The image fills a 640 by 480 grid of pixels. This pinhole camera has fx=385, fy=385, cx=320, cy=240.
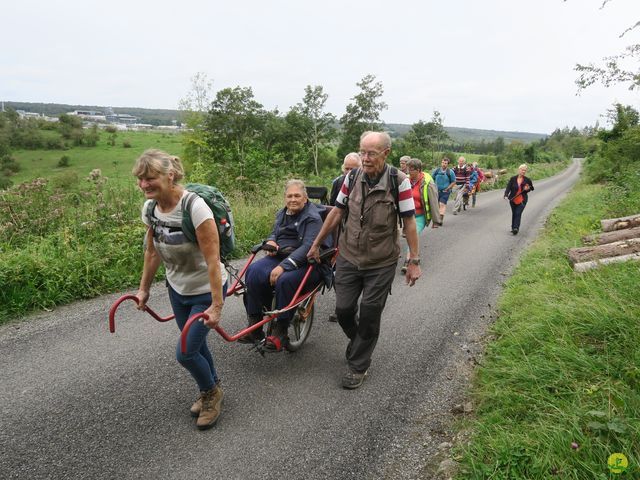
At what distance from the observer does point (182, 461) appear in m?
2.53

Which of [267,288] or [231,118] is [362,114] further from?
[267,288]

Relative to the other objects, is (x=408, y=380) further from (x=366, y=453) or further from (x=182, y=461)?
(x=182, y=461)

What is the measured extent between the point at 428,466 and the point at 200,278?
6.52 ft

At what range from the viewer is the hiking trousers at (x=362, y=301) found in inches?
129

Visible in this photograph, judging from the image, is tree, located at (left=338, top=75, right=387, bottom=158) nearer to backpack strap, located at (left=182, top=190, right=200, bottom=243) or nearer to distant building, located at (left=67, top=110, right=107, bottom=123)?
backpack strap, located at (left=182, top=190, right=200, bottom=243)

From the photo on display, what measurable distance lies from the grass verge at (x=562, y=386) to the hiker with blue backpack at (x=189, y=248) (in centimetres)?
182

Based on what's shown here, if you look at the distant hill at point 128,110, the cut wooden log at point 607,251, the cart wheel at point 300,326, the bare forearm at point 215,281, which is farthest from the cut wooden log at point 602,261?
the distant hill at point 128,110

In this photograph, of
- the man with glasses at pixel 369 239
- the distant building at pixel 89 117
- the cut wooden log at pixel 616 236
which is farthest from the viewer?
the distant building at pixel 89 117

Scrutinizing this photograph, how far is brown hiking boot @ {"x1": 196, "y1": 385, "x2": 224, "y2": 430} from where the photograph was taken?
2.83 meters

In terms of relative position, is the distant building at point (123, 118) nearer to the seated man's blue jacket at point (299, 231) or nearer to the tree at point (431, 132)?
the tree at point (431, 132)

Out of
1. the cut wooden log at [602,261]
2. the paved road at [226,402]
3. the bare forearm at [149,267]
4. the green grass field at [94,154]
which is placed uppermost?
the bare forearm at [149,267]

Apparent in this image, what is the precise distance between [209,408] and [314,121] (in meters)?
49.9

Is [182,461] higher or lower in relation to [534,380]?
lower

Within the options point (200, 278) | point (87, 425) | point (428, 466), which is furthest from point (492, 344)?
point (87, 425)
